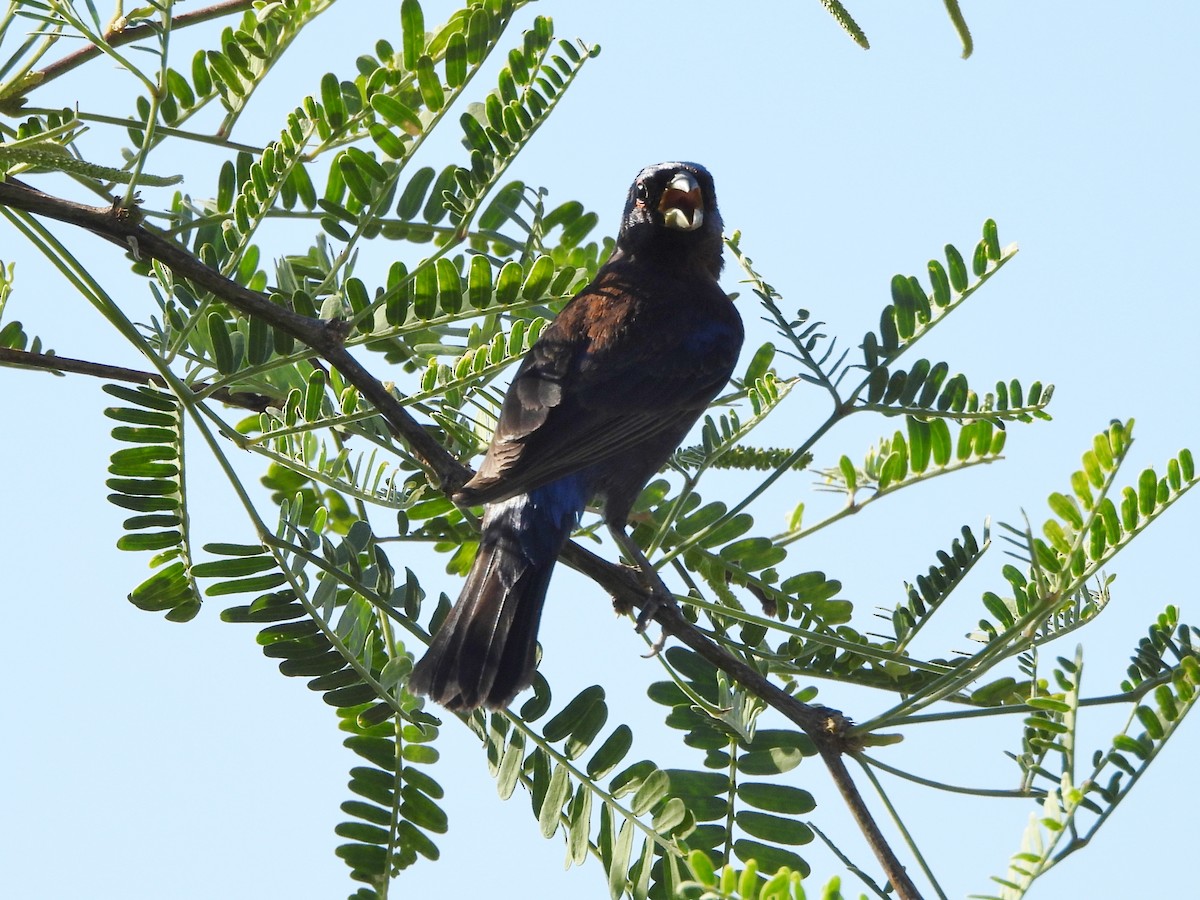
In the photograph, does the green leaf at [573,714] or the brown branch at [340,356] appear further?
the green leaf at [573,714]

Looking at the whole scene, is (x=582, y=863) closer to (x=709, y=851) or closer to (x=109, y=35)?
(x=709, y=851)

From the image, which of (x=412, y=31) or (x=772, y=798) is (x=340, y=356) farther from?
(x=772, y=798)

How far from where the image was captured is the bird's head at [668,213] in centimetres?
528

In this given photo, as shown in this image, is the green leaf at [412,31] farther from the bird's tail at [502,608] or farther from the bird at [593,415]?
the bird's tail at [502,608]

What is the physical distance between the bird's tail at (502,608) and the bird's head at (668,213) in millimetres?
1515

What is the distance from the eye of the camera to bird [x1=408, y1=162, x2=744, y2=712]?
3.18 meters

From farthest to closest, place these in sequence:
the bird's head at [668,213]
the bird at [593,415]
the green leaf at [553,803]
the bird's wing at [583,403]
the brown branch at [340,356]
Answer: the bird's head at [668,213]
the bird's wing at [583,403]
the bird at [593,415]
the green leaf at [553,803]
the brown branch at [340,356]

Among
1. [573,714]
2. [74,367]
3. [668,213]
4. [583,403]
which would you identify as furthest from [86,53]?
[668,213]

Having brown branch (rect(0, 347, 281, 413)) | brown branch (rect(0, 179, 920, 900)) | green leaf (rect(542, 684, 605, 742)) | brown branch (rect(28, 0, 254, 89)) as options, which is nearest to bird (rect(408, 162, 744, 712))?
green leaf (rect(542, 684, 605, 742))

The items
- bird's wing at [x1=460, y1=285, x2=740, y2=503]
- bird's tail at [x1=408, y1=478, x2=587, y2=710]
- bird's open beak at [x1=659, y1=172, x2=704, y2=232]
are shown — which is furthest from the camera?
bird's open beak at [x1=659, y1=172, x2=704, y2=232]

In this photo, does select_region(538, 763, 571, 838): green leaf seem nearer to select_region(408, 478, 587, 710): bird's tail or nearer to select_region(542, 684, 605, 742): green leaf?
select_region(542, 684, 605, 742): green leaf

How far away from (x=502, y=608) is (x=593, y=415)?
913 millimetres

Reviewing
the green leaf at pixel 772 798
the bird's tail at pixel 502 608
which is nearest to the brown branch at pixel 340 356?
the green leaf at pixel 772 798

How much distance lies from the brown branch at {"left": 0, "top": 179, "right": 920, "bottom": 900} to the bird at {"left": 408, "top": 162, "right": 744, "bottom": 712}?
0.51 metres
